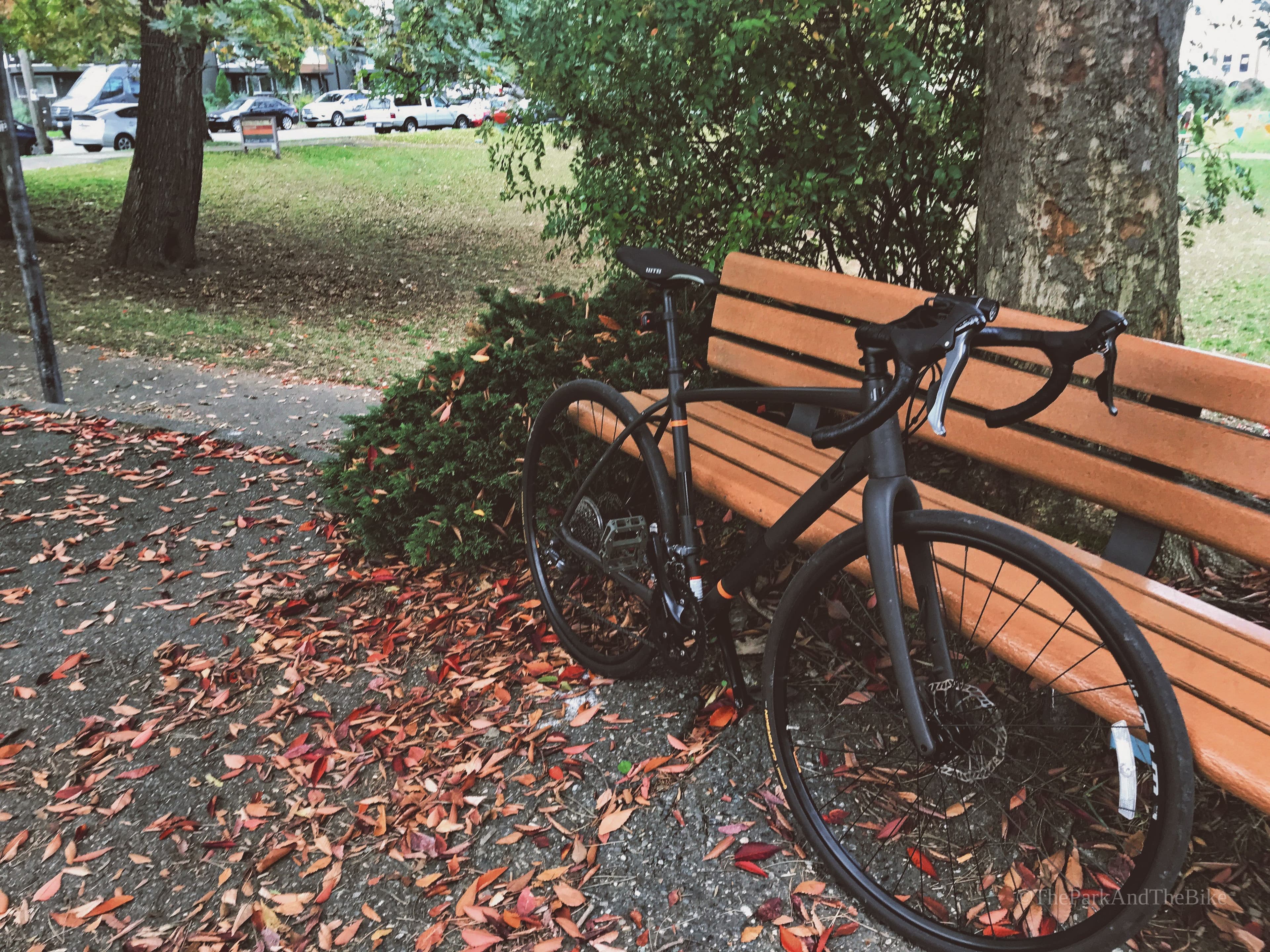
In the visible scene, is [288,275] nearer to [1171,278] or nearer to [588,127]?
[588,127]

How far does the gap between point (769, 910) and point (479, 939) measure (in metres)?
0.68

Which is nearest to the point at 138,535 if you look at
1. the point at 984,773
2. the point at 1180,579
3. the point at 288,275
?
the point at 984,773

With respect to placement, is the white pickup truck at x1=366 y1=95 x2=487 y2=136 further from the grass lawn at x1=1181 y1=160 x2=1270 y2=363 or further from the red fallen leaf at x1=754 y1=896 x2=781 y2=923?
the red fallen leaf at x1=754 y1=896 x2=781 y2=923

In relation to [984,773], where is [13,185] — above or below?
above

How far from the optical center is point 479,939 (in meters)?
2.21

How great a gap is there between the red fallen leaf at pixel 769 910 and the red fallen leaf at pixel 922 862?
33 cm

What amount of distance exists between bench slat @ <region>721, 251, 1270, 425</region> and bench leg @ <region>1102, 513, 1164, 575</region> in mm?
342

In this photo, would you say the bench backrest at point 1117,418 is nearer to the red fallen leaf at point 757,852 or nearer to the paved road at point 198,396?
the red fallen leaf at point 757,852

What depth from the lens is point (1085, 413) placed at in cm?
246

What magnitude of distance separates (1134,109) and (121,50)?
12.9 metres

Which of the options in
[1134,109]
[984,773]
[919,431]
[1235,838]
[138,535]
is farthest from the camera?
[138,535]

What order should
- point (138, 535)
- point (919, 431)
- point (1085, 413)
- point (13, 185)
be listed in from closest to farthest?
1. point (1085, 413)
2. point (919, 431)
3. point (138, 535)
4. point (13, 185)

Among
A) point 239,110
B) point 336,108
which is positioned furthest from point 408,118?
point 239,110

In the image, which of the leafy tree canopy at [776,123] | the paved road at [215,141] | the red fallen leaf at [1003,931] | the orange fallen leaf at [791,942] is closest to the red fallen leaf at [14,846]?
the orange fallen leaf at [791,942]
